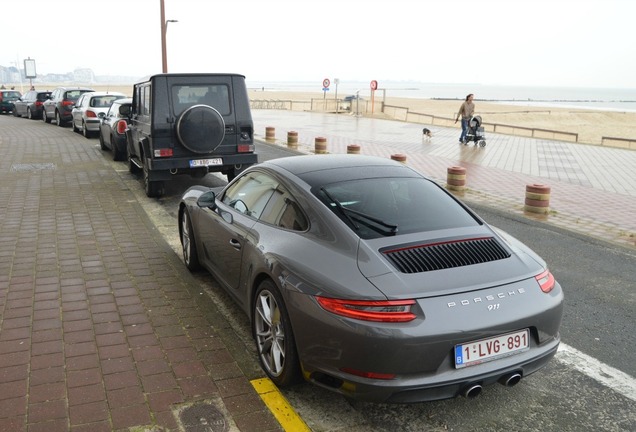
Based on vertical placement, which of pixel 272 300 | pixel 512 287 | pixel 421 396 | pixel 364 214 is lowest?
pixel 421 396

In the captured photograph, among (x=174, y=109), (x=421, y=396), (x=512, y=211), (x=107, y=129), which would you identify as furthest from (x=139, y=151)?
(x=421, y=396)

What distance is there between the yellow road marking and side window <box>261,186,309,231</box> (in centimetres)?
107

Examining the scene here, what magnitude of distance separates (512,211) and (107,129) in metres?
10.6

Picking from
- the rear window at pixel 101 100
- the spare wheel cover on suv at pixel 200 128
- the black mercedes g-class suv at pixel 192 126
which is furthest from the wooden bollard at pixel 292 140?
the spare wheel cover on suv at pixel 200 128

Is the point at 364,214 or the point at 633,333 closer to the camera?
the point at 364,214

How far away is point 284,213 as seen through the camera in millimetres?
4113

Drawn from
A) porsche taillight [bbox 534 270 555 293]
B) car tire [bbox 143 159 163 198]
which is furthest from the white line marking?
car tire [bbox 143 159 163 198]

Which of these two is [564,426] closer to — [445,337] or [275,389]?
[445,337]

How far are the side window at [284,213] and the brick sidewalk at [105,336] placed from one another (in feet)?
3.49

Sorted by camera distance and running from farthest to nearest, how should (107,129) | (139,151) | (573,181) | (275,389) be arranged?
(107,129)
(573,181)
(139,151)
(275,389)

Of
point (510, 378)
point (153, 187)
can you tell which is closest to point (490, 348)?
point (510, 378)

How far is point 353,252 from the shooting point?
11.3ft

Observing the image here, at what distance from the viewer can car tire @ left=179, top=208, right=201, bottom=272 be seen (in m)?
5.86

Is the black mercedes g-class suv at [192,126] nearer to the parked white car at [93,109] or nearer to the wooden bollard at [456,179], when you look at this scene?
the wooden bollard at [456,179]
